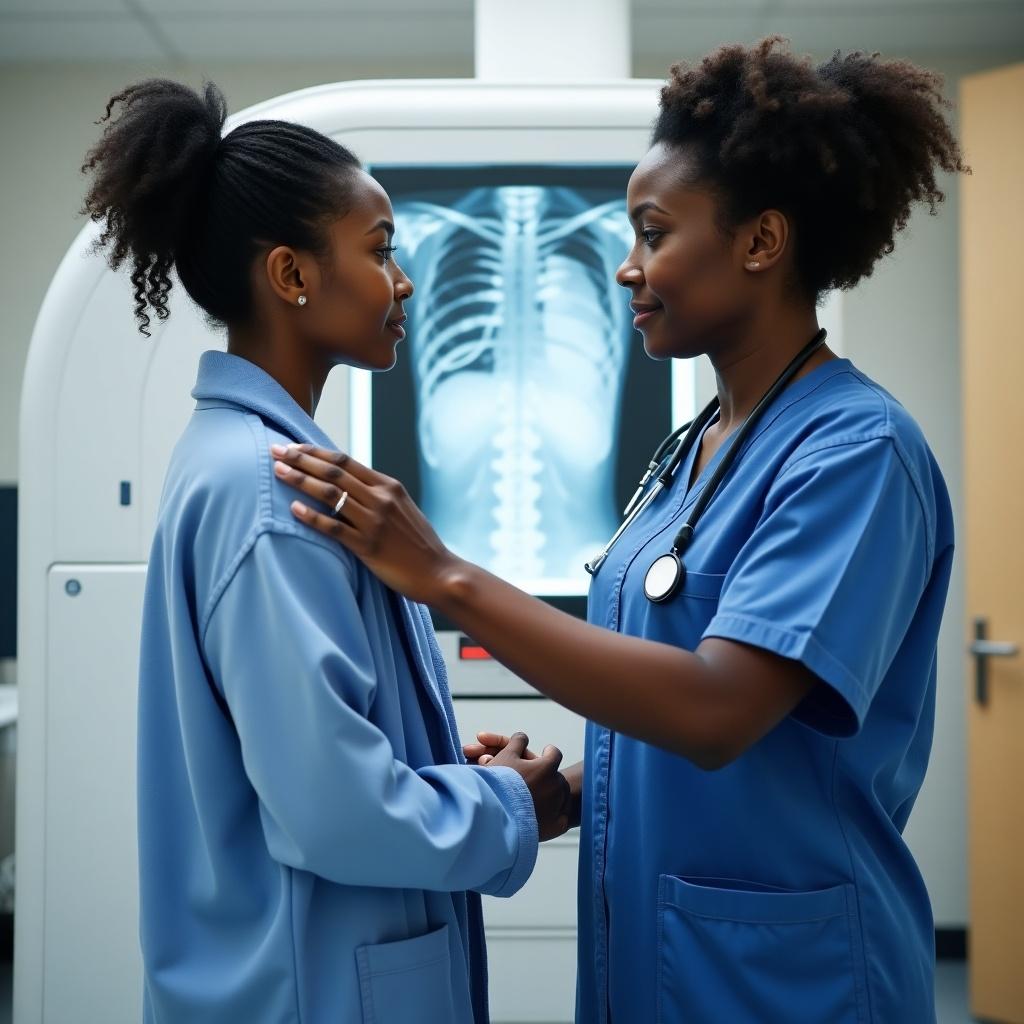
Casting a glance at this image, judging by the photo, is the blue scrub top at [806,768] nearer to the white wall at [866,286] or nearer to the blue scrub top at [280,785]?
the blue scrub top at [280,785]

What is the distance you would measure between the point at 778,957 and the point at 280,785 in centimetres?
40

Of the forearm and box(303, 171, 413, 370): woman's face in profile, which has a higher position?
box(303, 171, 413, 370): woman's face in profile

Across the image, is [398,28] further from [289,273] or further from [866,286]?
[289,273]

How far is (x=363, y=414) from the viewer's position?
165cm

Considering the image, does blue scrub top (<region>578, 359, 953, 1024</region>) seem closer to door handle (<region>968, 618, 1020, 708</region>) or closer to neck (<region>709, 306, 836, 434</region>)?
neck (<region>709, 306, 836, 434</region>)

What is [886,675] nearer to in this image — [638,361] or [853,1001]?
[853,1001]

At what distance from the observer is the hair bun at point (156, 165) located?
0.83 metres

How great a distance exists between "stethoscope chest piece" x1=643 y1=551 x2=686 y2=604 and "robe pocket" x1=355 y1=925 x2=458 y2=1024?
300mm

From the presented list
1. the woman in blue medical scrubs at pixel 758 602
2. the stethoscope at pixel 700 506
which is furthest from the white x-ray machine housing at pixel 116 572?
the stethoscope at pixel 700 506

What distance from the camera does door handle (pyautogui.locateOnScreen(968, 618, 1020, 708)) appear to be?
7.27 feet

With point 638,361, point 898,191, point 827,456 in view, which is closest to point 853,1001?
point 827,456

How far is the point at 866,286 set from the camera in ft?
8.94

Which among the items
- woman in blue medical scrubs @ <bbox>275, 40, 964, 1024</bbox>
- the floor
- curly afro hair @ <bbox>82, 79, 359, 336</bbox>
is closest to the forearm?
woman in blue medical scrubs @ <bbox>275, 40, 964, 1024</bbox>

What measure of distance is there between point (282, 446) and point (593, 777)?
1.38 feet
